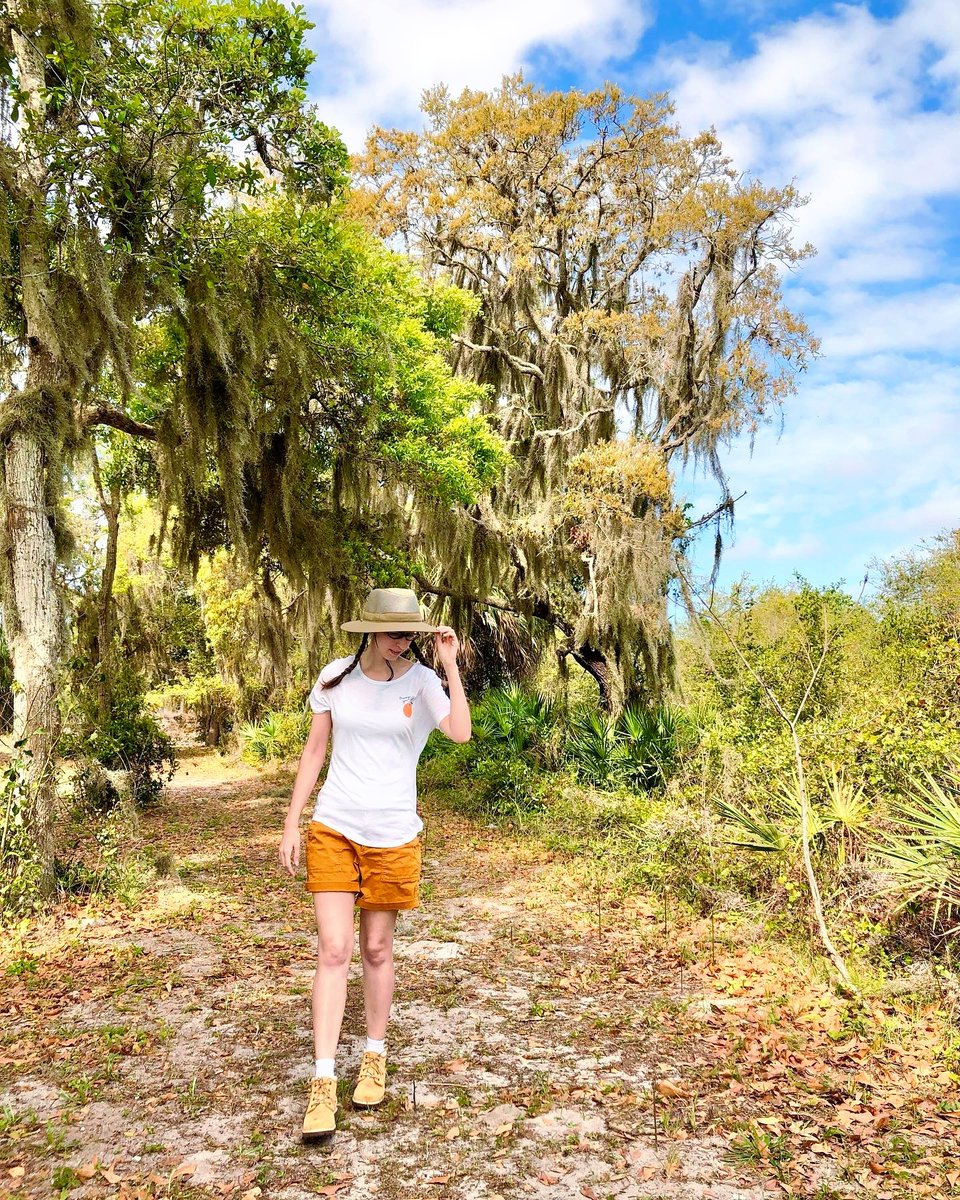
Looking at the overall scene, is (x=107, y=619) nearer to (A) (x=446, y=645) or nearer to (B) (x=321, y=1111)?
(A) (x=446, y=645)

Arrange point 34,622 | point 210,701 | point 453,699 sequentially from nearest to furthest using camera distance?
point 453,699 < point 34,622 < point 210,701

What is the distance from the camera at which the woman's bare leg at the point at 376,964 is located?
312 cm

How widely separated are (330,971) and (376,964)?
0.24 m

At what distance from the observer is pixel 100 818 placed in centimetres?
846

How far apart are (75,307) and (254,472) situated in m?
2.81

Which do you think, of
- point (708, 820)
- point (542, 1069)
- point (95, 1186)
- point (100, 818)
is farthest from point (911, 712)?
point (100, 818)

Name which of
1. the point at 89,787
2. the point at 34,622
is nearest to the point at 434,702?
the point at 34,622

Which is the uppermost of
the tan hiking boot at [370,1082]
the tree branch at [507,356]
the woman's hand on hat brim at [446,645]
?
the tree branch at [507,356]

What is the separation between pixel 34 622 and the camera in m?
6.16

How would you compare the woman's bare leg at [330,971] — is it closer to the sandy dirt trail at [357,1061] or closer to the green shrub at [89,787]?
the sandy dirt trail at [357,1061]

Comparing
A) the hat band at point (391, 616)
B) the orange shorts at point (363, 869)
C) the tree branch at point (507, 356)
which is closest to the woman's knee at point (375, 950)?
the orange shorts at point (363, 869)

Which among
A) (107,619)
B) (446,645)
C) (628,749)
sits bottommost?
(628,749)

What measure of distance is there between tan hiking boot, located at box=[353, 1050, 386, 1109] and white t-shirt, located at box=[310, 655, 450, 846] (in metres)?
0.83

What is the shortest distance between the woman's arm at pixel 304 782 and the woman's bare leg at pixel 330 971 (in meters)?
0.18
